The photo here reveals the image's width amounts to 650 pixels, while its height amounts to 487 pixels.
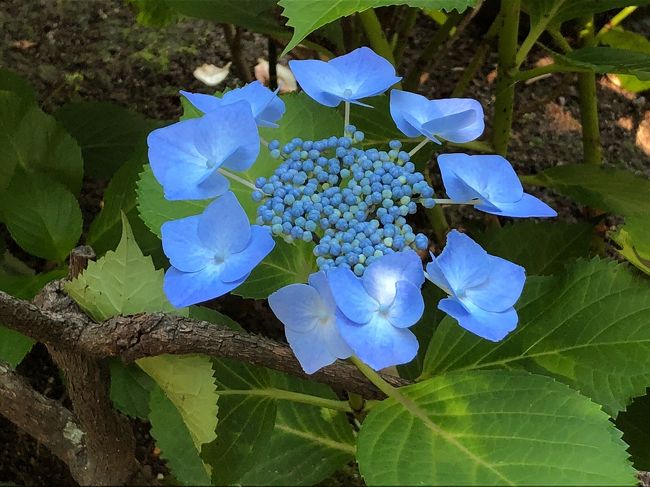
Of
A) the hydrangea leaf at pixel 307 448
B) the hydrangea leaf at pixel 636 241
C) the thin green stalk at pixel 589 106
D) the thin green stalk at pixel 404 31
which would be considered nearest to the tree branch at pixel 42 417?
the hydrangea leaf at pixel 307 448

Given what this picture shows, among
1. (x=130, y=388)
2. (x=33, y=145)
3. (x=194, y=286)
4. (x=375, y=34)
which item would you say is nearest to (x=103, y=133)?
(x=33, y=145)

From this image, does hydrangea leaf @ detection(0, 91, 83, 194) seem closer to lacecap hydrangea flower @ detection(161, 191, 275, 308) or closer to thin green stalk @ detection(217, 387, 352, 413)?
thin green stalk @ detection(217, 387, 352, 413)

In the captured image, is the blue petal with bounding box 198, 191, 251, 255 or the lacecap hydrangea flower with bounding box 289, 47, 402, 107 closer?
the blue petal with bounding box 198, 191, 251, 255

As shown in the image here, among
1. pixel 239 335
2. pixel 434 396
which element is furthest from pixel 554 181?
pixel 239 335

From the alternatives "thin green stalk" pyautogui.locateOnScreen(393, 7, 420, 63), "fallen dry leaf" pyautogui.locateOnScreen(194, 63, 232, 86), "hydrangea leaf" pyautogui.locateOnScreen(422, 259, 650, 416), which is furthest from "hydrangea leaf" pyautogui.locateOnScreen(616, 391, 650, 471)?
"fallen dry leaf" pyautogui.locateOnScreen(194, 63, 232, 86)

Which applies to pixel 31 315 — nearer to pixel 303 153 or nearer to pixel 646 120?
pixel 303 153

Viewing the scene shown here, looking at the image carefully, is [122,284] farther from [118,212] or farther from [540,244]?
[540,244]
